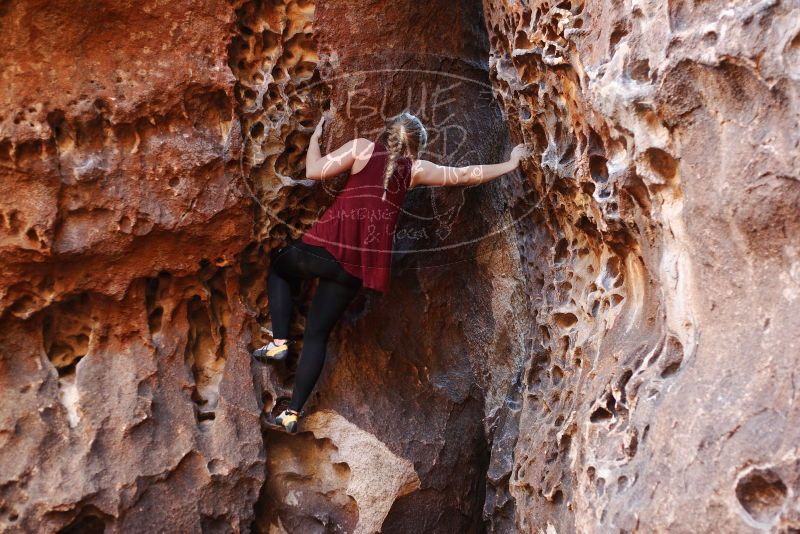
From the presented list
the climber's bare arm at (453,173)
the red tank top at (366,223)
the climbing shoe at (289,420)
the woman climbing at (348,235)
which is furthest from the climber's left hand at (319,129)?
the climbing shoe at (289,420)

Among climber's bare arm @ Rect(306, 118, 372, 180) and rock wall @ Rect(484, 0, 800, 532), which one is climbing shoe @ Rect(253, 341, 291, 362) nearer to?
climber's bare arm @ Rect(306, 118, 372, 180)

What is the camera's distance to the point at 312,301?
3217mm

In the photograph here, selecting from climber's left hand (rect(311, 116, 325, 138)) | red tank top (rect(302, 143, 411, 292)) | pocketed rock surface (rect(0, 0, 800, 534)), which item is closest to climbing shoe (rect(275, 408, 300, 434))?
pocketed rock surface (rect(0, 0, 800, 534))

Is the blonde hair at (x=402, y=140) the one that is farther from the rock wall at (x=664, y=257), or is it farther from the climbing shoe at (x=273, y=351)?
the climbing shoe at (x=273, y=351)

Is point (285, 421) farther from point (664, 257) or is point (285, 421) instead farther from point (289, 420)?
point (664, 257)

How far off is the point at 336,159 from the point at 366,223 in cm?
24

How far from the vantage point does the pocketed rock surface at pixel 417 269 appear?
2.18 m

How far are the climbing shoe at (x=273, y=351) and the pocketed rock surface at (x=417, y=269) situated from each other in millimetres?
75

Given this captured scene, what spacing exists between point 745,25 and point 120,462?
7.72 ft

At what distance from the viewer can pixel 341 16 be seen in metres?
3.19

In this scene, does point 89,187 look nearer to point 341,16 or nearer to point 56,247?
point 56,247

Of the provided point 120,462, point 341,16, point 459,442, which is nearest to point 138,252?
point 120,462

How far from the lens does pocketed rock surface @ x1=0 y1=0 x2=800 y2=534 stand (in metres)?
2.18

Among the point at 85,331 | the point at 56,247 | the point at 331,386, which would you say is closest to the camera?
the point at 56,247
